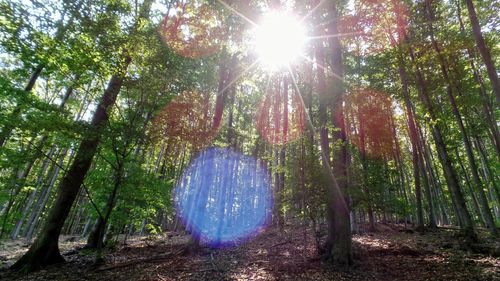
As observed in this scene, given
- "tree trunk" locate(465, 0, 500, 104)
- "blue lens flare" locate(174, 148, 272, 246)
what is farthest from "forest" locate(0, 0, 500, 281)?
"blue lens flare" locate(174, 148, 272, 246)

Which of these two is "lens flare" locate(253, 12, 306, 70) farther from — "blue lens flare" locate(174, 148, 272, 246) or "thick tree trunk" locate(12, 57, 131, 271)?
"blue lens flare" locate(174, 148, 272, 246)

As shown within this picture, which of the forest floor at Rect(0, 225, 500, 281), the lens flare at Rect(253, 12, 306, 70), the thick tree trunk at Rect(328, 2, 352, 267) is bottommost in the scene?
the forest floor at Rect(0, 225, 500, 281)

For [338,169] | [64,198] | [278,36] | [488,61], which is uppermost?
[278,36]

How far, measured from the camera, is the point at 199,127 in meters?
9.94

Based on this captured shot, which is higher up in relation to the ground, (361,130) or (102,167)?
(361,130)

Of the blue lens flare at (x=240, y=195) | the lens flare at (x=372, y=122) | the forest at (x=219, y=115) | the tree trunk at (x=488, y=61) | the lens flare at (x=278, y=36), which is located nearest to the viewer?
the tree trunk at (x=488, y=61)

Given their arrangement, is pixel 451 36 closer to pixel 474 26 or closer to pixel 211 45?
pixel 474 26

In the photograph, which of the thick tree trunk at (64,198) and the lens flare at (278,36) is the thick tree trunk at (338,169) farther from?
the thick tree trunk at (64,198)

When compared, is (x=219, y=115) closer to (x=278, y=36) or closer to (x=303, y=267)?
(x=278, y=36)

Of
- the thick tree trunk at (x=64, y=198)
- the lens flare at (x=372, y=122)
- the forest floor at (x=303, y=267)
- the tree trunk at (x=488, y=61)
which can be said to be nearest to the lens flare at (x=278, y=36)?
the lens flare at (x=372, y=122)

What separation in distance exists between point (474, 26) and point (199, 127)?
359 inches

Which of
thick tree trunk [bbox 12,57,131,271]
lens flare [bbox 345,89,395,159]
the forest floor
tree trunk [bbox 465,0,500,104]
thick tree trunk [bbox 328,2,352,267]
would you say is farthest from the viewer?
lens flare [bbox 345,89,395,159]

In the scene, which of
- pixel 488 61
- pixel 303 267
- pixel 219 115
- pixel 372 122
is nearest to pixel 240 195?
pixel 372 122

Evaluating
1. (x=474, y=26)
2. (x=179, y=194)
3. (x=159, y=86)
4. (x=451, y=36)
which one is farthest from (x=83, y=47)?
(x=179, y=194)
